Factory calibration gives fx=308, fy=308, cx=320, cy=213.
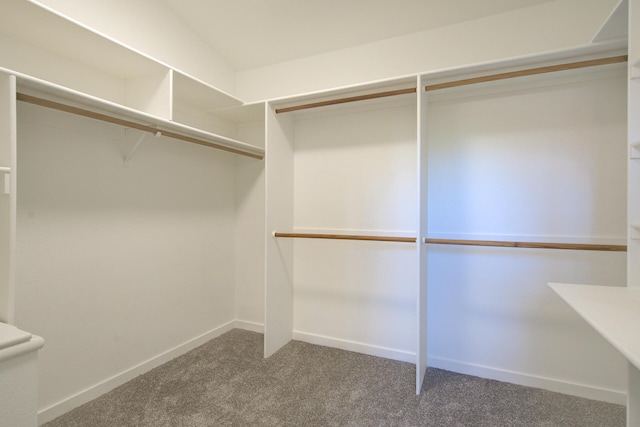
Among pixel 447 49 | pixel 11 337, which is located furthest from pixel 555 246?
pixel 11 337

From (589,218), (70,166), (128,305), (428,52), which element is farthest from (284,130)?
(589,218)

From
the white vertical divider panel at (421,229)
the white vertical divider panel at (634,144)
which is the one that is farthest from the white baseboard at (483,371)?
the white vertical divider panel at (634,144)

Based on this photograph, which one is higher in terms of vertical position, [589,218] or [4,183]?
[4,183]

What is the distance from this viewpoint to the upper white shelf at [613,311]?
792mm

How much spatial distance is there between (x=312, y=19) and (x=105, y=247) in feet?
7.06

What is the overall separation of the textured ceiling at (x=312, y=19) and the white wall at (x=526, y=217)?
1.73ft

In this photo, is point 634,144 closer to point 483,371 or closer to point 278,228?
point 483,371

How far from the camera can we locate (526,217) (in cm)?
205

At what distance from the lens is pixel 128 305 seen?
211cm

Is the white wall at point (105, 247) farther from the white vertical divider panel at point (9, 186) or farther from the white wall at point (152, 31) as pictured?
the white wall at point (152, 31)

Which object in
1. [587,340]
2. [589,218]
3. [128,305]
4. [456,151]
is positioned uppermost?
[456,151]

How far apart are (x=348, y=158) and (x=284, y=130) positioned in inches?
23.6

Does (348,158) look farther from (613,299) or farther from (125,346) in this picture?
(125,346)

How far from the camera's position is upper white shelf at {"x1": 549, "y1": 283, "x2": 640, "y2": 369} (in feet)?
2.60
